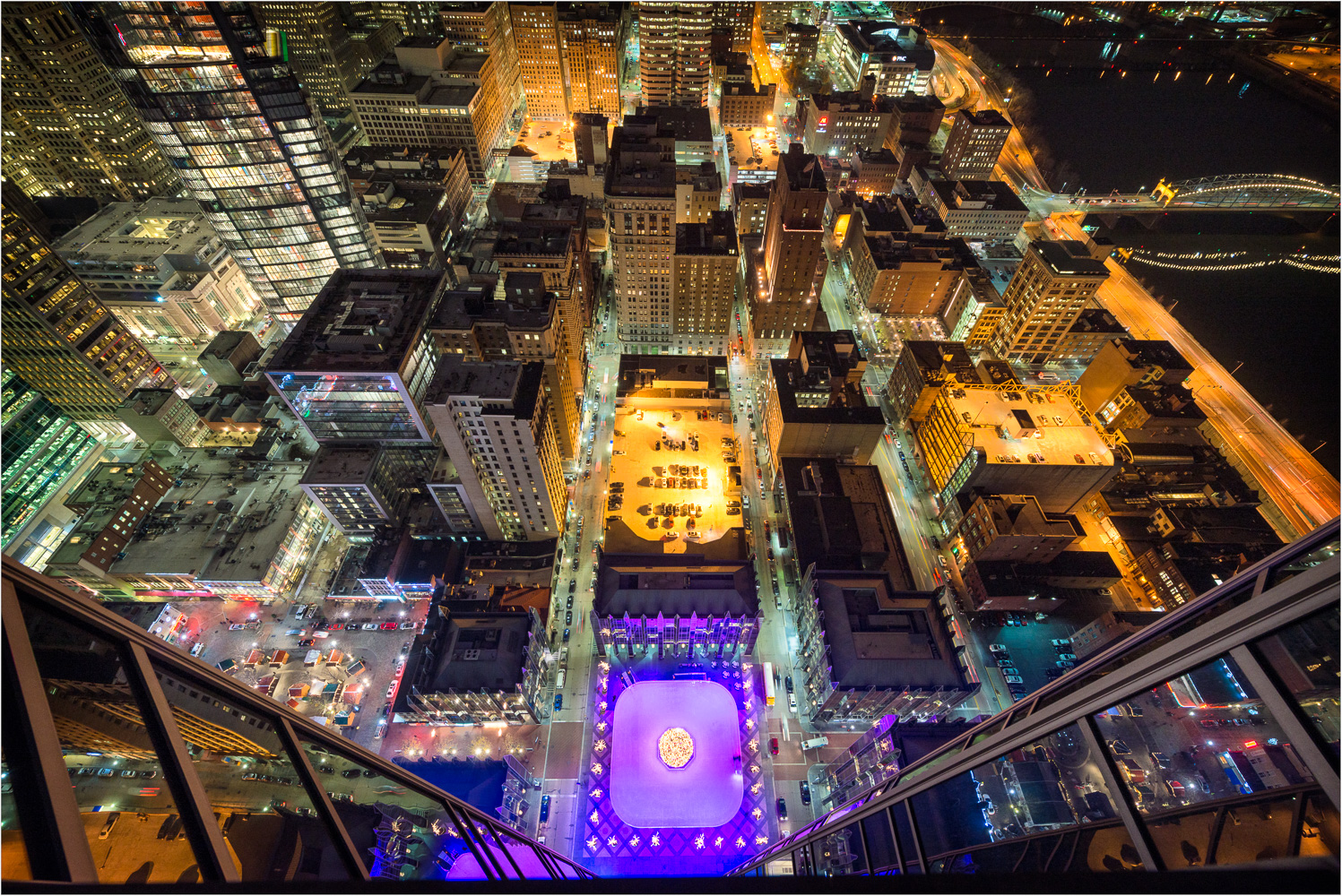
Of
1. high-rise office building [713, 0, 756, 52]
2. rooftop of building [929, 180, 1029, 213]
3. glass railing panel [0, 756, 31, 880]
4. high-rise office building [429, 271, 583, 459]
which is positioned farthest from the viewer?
high-rise office building [713, 0, 756, 52]

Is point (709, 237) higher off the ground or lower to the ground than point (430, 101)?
lower

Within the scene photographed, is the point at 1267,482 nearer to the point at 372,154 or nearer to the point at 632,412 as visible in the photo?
the point at 632,412

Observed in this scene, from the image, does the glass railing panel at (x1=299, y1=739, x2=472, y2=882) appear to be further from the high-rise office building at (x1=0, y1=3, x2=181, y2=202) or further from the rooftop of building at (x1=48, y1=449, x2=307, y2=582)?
the high-rise office building at (x1=0, y1=3, x2=181, y2=202)

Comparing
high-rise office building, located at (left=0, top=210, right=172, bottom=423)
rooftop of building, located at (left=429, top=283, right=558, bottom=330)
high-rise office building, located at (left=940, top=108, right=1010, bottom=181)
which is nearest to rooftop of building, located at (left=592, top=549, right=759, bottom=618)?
rooftop of building, located at (left=429, top=283, right=558, bottom=330)

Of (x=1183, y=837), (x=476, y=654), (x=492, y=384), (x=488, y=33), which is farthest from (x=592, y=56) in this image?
(x=1183, y=837)

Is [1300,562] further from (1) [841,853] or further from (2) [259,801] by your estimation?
(1) [841,853]

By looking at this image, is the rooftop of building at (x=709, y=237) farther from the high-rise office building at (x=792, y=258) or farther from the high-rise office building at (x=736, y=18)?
the high-rise office building at (x=736, y=18)
